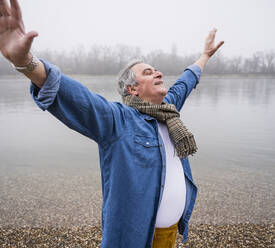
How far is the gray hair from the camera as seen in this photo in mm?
2219

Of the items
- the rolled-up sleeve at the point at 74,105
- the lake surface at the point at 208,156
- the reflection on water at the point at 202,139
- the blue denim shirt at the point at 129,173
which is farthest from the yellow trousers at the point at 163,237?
the reflection on water at the point at 202,139

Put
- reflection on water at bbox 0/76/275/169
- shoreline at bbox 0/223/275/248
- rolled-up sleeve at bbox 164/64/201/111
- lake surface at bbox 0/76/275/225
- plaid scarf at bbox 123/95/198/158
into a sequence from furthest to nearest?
1. reflection on water at bbox 0/76/275/169
2. lake surface at bbox 0/76/275/225
3. shoreline at bbox 0/223/275/248
4. rolled-up sleeve at bbox 164/64/201/111
5. plaid scarf at bbox 123/95/198/158

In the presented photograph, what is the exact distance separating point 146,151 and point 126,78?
819 millimetres

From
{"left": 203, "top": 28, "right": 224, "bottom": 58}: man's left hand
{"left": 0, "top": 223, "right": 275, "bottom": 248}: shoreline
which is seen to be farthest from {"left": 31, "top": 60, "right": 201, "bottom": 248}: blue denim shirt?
{"left": 0, "top": 223, "right": 275, "bottom": 248}: shoreline

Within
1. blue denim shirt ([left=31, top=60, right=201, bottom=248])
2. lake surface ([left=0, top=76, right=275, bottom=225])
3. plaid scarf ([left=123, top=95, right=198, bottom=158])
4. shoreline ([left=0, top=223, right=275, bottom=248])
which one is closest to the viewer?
blue denim shirt ([left=31, top=60, right=201, bottom=248])

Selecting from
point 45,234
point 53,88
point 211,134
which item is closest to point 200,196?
point 45,234

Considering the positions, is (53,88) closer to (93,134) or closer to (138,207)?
(93,134)

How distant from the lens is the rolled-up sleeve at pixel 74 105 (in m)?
1.27

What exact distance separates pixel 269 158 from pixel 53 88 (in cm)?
1043

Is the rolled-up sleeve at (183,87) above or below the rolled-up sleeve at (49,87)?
below

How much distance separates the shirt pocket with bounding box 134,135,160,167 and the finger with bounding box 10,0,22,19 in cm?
110

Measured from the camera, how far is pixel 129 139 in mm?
1772

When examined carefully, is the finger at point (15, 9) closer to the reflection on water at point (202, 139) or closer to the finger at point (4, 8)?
the finger at point (4, 8)

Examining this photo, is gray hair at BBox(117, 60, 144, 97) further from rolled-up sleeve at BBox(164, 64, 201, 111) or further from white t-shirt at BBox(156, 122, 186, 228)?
rolled-up sleeve at BBox(164, 64, 201, 111)
